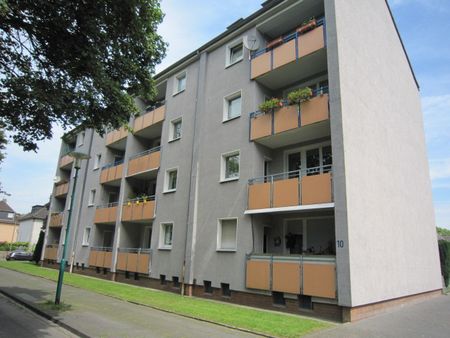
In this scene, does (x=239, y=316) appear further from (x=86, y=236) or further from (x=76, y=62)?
(x=86, y=236)

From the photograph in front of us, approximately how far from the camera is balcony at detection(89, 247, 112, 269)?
22.8 meters

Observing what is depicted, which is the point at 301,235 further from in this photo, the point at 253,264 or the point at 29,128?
the point at 29,128

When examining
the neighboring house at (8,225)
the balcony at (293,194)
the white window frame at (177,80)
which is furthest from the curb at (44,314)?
the neighboring house at (8,225)

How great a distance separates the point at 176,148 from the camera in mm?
20078

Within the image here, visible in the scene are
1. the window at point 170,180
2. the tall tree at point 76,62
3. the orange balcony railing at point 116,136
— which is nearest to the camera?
the tall tree at point 76,62

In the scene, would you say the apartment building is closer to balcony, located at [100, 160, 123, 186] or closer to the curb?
balcony, located at [100, 160, 123, 186]

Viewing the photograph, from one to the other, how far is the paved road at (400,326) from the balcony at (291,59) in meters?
10.1

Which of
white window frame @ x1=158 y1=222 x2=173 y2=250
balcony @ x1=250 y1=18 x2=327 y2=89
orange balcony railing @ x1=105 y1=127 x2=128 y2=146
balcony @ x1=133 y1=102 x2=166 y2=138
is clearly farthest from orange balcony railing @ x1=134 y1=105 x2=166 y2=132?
balcony @ x1=250 y1=18 x2=327 y2=89

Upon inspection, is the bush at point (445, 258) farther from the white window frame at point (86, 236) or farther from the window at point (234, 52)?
the white window frame at point (86, 236)

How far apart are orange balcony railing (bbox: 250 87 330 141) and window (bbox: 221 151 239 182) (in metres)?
1.49

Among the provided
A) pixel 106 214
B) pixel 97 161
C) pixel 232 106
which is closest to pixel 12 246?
pixel 97 161

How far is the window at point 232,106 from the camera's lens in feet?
56.8

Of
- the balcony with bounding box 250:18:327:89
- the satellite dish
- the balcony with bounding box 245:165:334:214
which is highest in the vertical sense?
the satellite dish

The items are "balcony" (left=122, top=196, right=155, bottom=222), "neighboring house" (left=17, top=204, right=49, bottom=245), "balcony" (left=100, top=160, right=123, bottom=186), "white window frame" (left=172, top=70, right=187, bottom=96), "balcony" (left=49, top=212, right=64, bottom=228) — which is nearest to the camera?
"balcony" (left=122, top=196, right=155, bottom=222)
